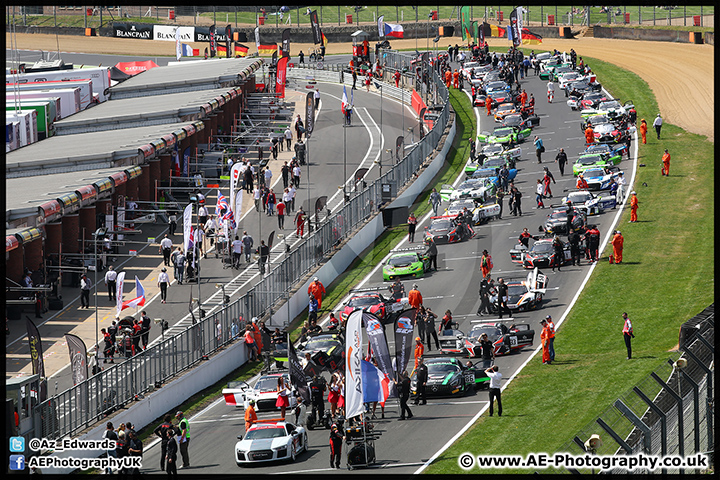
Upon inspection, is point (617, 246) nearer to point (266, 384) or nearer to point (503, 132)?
point (266, 384)

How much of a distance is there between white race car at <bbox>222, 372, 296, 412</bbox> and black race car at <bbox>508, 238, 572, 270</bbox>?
537 inches

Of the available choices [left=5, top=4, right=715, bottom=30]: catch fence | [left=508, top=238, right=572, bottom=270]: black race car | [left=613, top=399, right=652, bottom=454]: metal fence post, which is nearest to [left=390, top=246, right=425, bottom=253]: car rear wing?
[left=508, top=238, right=572, bottom=270]: black race car

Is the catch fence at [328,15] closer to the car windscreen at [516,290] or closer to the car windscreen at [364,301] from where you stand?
the car windscreen at [516,290]

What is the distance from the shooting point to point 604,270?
134 feet

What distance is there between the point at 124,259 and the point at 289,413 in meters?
18.0

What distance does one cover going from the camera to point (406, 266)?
4291 cm

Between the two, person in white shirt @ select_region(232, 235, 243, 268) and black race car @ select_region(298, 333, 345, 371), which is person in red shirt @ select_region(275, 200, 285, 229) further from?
black race car @ select_region(298, 333, 345, 371)

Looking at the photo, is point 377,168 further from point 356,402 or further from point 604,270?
point 356,402

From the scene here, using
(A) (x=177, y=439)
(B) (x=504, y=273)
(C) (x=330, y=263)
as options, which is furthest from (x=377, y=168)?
(A) (x=177, y=439)

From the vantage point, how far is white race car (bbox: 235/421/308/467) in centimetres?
2627

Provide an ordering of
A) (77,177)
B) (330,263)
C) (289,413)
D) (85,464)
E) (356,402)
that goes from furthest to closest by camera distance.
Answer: (77,177)
(330,263)
(289,413)
(85,464)
(356,402)

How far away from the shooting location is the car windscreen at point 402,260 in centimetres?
4294

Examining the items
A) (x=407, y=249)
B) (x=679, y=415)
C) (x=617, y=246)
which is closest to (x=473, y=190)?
(x=407, y=249)

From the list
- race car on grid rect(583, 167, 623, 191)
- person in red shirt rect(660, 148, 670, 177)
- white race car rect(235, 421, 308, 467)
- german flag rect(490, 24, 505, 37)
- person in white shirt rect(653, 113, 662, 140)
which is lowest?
white race car rect(235, 421, 308, 467)
